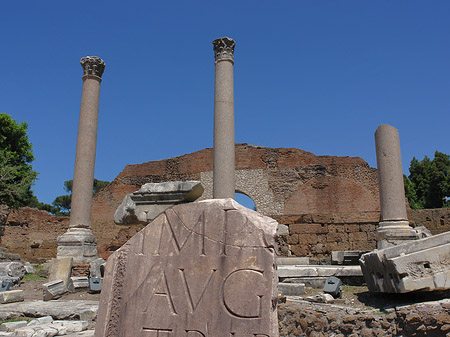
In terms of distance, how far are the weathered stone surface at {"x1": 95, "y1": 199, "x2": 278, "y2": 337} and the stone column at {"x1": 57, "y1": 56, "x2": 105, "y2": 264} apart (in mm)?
8117

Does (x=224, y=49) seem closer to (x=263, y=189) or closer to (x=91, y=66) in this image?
(x=91, y=66)

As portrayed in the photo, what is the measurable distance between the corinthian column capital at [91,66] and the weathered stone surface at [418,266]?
9.54 metres

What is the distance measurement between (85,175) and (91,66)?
3.14 meters

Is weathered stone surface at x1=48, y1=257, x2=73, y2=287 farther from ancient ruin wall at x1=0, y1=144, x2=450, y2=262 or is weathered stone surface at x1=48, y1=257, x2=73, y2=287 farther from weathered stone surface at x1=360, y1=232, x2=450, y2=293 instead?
ancient ruin wall at x1=0, y1=144, x2=450, y2=262

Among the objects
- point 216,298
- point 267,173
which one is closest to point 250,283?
point 216,298

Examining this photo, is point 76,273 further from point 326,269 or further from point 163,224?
point 163,224

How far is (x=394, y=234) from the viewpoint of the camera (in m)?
9.16

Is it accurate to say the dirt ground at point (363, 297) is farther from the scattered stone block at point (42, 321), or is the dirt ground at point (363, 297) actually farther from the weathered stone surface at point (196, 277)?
the weathered stone surface at point (196, 277)

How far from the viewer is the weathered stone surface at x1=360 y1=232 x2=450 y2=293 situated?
15.0 feet

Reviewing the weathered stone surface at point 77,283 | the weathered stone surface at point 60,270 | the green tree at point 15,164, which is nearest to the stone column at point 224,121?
the weathered stone surface at point 77,283

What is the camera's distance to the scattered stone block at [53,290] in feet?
23.7

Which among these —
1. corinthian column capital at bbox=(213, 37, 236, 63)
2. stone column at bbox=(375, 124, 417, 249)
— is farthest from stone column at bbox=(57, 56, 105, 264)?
stone column at bbox=(375, 124, 417, 249)

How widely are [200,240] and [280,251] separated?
9728 mm

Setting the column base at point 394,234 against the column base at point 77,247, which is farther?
the column base at point 77,247
